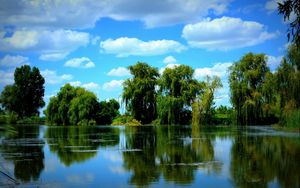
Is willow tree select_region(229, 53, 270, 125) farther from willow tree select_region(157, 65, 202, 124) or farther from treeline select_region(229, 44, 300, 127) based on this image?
willow tree select_region(157, 65, 202, 124)

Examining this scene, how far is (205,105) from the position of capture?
202ft

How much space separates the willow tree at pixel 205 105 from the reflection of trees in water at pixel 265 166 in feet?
127

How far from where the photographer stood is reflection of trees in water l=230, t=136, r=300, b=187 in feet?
40.7

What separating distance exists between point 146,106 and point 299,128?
33.5 m

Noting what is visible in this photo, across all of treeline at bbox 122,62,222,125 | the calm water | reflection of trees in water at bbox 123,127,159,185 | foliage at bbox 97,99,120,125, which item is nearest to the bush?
the calm water

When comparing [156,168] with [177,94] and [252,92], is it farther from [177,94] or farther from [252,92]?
[177,94]

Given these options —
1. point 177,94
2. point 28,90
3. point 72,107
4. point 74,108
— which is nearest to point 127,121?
point 74,108

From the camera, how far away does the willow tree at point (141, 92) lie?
6694 centimetres

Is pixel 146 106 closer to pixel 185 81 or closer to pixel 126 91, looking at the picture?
pixel 126 91

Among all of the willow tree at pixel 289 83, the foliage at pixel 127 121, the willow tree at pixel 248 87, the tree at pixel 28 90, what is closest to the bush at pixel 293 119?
the willow tree at pixel 289 83

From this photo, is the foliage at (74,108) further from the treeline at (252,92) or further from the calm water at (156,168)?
the calm water at (156,168)

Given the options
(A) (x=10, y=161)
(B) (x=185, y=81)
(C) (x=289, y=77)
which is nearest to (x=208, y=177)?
(A) (x=10, y=161)

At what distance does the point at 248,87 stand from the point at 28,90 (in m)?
51.5

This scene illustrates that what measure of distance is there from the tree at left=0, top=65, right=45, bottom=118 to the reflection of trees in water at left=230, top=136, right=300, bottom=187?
7468cm
